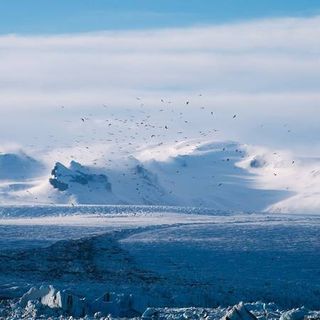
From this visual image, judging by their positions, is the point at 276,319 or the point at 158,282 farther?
the point at 158,282

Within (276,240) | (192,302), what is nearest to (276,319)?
(192,302)

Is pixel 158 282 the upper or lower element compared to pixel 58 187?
lower

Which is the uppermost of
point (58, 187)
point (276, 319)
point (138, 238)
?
point (58, 187)

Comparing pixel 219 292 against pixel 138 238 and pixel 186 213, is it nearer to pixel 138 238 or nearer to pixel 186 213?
pixel 138 238

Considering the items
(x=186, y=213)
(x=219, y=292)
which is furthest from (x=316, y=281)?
(x=186, y=213)

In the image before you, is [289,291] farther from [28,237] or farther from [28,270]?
[28,237]

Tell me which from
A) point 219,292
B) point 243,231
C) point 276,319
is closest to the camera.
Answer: point 276,319

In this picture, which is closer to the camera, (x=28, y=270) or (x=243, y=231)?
(x=28, y=270)

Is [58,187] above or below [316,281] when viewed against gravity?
above

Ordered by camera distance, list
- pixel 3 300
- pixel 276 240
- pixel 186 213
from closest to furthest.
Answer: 1. pixel 3 300
2. pixel 276 240
3. pixel 186 213
